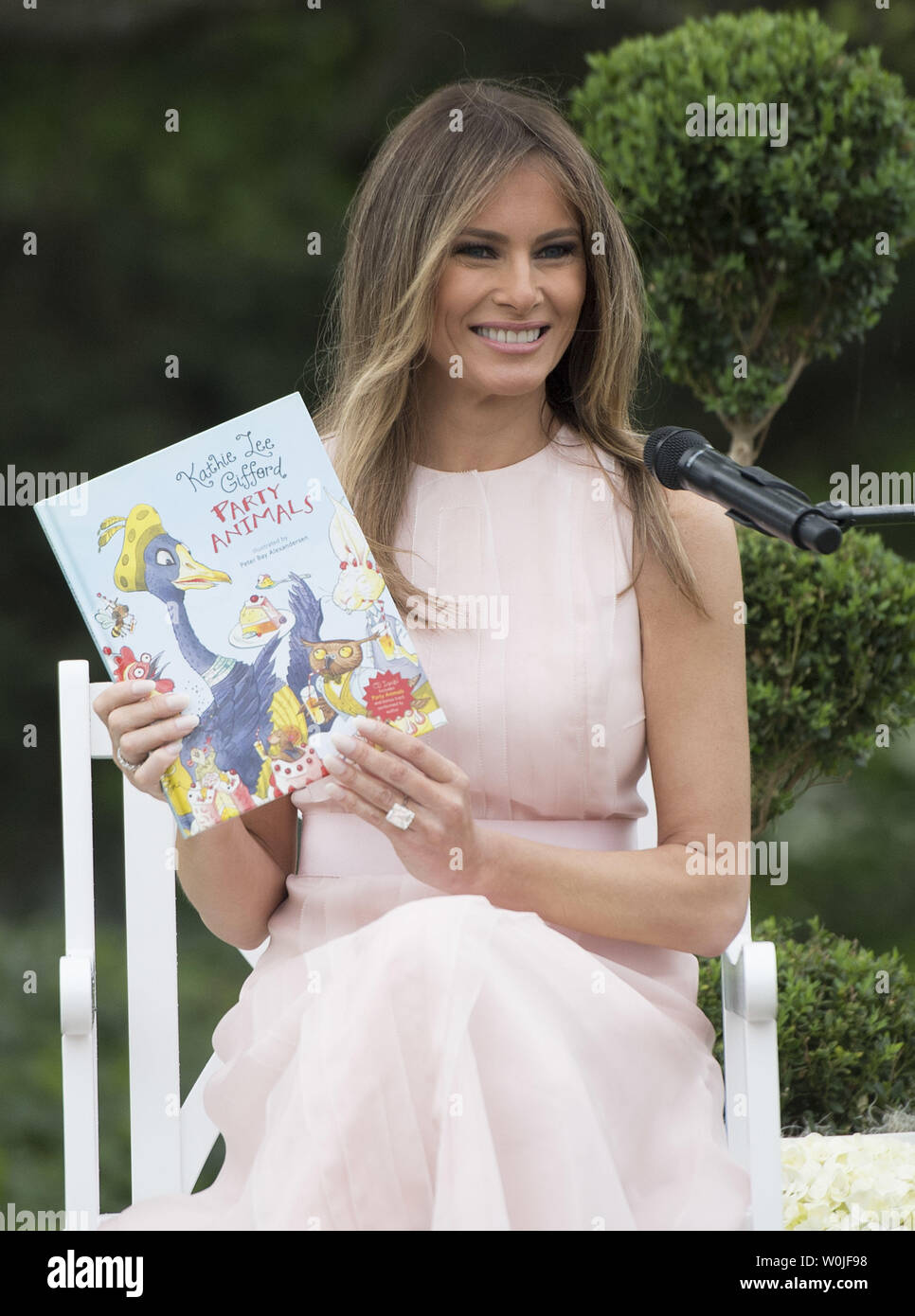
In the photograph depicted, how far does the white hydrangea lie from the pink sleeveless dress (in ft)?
1.48

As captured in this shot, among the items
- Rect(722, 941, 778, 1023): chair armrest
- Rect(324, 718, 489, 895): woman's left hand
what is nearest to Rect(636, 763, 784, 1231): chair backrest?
Rect(722, 941, 778, 1023): chair armrest

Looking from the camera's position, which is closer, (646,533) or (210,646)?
(210,646)

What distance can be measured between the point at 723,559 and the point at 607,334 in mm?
→ 298

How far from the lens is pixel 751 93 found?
2.58 m

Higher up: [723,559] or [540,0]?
[540,0]

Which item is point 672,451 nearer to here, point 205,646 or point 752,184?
point 205,646

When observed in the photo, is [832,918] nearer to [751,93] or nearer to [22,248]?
[751,93]

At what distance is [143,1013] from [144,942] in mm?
89

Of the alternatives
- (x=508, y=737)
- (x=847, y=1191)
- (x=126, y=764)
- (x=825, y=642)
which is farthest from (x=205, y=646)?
(x=825, y=642)

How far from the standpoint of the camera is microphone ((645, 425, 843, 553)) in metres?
1.14

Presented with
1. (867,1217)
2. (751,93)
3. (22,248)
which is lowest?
(867,1217)

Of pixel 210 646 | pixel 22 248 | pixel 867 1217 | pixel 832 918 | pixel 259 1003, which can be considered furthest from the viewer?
pixel 22 248

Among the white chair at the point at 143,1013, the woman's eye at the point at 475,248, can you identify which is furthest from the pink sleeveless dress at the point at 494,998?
the woman's eye at the point at 475,248

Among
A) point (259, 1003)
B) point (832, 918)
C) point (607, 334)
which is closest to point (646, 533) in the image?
point (607, 334)
